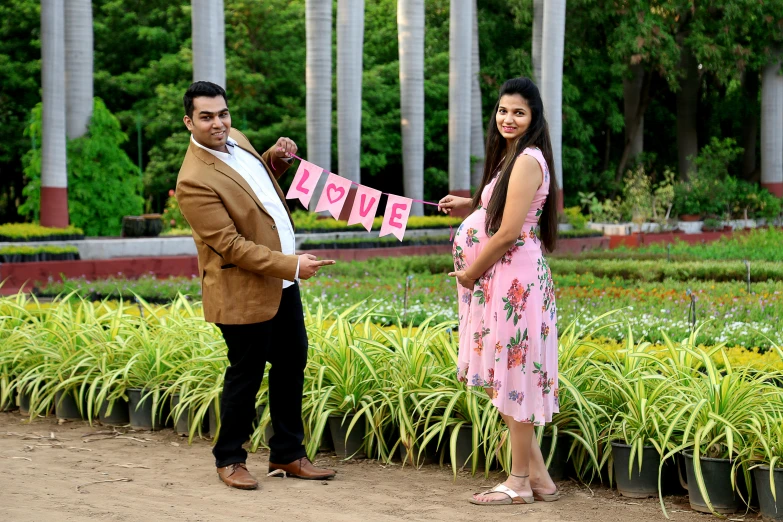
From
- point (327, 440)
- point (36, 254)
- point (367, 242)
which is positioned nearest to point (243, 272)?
point (327, 440)

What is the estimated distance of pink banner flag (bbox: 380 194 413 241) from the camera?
18.3 ft

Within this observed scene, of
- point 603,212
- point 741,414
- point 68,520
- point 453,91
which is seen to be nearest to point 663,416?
point 741,414

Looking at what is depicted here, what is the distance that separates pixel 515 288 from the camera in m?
4.57

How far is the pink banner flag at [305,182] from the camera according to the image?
221 inches

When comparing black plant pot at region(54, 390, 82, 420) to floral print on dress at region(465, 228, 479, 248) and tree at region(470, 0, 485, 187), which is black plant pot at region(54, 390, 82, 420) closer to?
floral print on dress at region(465, 228, 479, 248)

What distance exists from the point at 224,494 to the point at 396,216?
1645 mm

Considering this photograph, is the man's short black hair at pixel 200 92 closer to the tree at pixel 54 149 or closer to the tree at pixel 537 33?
the tree at pixel 54 149

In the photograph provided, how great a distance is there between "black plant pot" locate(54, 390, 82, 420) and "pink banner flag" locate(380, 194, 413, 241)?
93.5 inches

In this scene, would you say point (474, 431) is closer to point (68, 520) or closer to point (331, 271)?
point (68, 520)

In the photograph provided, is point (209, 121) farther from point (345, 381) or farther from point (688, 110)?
point (688, 110)

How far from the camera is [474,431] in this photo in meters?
5.22

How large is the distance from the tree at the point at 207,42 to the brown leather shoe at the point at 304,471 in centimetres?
1160

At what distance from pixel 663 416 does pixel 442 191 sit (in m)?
22.9

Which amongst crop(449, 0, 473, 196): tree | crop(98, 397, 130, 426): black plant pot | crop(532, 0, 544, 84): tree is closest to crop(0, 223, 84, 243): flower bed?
crop(449, 0, 473, 196): tree
